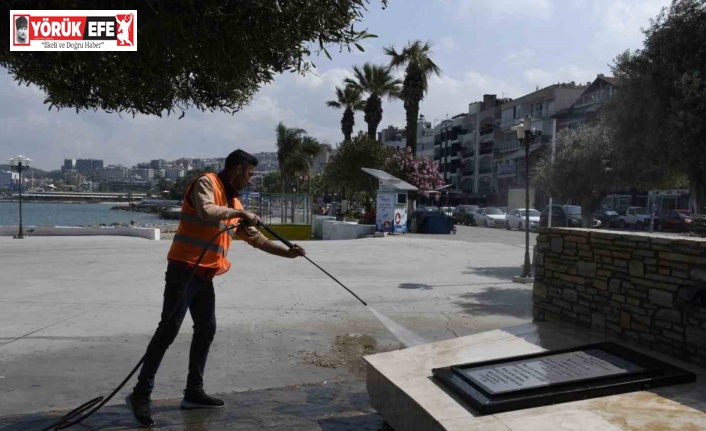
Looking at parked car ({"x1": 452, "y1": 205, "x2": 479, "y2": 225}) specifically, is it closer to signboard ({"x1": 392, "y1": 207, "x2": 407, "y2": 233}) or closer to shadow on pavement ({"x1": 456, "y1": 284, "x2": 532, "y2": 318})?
signboard ({"x1": 392, "y1": 207, "x2": 407, "y2": 233})

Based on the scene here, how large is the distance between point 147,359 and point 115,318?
13.9ft


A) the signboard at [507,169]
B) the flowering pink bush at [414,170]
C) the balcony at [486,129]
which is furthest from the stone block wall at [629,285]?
the balcony at [486,129]

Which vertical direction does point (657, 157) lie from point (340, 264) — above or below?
above

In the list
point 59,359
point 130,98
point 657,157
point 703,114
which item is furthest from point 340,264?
point 130,98

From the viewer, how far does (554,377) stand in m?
3.98

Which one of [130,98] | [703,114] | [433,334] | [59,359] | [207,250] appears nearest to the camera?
[207,250]

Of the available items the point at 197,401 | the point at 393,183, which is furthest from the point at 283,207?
the point at 197,401

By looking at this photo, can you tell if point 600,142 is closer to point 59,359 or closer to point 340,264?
point 340,264

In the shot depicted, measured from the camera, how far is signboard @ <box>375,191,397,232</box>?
2606 cm

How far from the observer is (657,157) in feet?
38.5

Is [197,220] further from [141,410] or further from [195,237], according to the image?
[141,410]

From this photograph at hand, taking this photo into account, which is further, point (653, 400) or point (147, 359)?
point (147, 359)

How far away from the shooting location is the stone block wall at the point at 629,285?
171 inches

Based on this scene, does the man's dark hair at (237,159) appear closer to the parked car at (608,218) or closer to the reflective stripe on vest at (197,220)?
the reflective stripe on vest at (197,220)
